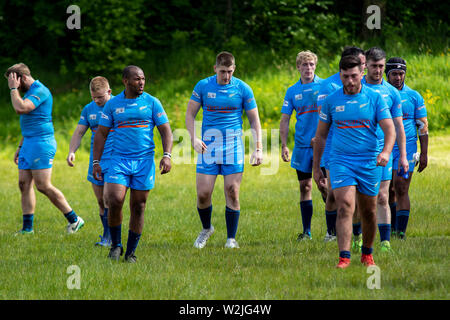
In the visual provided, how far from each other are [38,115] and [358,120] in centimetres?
549

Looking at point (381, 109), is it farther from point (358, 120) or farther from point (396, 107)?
point (396, 107)

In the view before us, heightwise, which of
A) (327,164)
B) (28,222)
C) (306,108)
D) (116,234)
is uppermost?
(306,108)

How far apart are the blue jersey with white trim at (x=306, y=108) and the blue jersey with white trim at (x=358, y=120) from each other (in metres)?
2.34

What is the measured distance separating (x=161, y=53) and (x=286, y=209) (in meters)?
16.0

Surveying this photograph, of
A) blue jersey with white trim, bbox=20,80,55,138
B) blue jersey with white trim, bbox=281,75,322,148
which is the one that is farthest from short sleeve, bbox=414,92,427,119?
blue jersey with white trim, bbox=20,80,55,138

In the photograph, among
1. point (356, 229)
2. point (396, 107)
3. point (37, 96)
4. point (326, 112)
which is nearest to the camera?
point (326, 112)

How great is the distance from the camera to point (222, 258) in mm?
8594

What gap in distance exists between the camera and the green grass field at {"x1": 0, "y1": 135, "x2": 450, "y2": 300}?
6.75 m

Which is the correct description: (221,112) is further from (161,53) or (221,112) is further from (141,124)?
(161,53)

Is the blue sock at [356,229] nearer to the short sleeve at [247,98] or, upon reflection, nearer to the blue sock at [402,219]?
the blue sock at [402,219]

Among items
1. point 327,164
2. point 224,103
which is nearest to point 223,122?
point 224,103

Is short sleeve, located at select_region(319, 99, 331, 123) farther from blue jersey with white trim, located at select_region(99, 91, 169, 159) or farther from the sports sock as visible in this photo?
the sports sock

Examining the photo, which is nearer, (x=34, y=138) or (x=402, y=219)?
(x=402, y=219)
